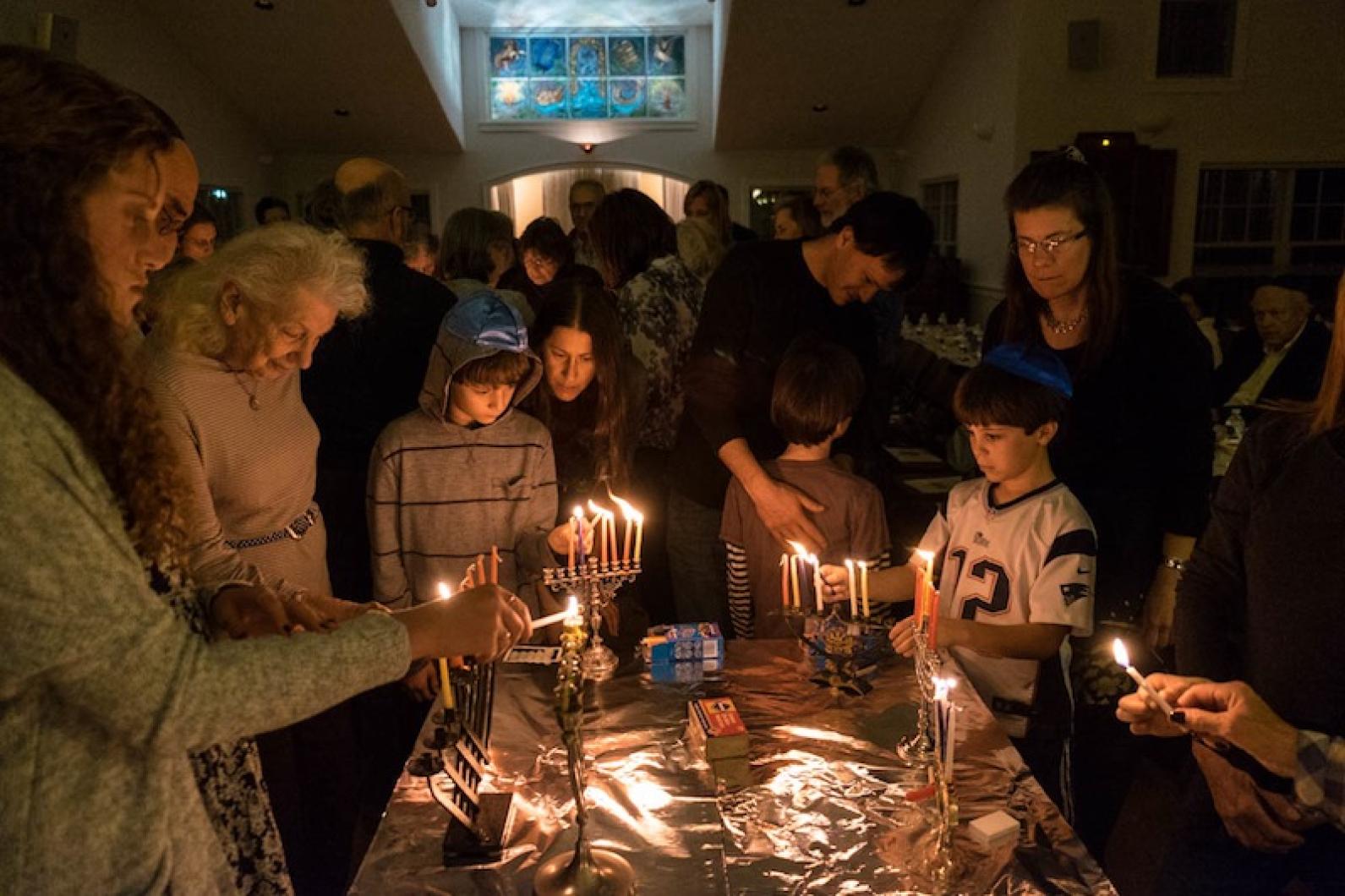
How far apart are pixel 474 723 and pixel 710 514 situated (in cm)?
139

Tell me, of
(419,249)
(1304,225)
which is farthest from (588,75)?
(419,249)

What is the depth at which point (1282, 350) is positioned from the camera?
5.97m

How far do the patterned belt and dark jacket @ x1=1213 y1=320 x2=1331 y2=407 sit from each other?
508 cm

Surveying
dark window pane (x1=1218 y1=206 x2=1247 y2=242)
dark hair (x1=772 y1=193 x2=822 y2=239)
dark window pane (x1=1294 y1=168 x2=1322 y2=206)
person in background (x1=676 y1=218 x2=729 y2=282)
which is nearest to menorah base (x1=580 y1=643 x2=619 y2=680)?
person in background (x1=676 y1=218 x2=729 y2=282)

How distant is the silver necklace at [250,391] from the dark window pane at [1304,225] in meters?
10.9

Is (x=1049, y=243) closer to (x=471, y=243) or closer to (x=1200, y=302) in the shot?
(x=471, y=243)

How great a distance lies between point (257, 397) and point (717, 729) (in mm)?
1425

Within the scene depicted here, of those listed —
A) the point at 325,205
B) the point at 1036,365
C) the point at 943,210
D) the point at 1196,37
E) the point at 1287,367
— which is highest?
the point at 1196,37

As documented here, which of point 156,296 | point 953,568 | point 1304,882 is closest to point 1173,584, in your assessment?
point 953,568

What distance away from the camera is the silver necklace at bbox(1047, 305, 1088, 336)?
247cm

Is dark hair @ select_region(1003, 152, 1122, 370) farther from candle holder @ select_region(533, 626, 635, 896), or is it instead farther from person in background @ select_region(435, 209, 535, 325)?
person in background @ select_region(435, 209, 535, 325)

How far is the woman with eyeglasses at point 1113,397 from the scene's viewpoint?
2.38 meters

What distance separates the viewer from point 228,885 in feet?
4.54

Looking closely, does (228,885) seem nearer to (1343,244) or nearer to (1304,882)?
(1304,882)
